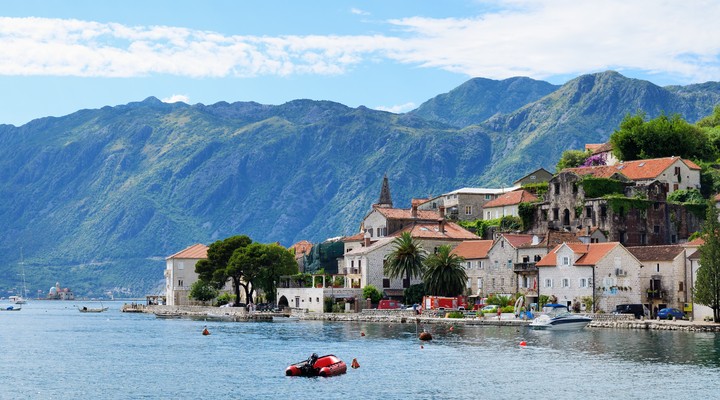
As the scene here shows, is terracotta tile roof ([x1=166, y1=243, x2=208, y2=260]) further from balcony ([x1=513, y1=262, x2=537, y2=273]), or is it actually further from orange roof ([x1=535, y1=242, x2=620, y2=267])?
orange roof ([x1=535, y1=242, x2=620, y2=267])

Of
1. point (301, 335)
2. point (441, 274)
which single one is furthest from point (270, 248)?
point (301, 335)

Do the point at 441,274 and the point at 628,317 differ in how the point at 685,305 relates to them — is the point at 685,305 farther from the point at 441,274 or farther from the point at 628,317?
the point at 441,274

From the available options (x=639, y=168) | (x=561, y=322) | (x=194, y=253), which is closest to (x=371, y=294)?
(x=561, y=322)

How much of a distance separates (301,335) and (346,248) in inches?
2121

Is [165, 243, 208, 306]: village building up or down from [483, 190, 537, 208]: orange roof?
down

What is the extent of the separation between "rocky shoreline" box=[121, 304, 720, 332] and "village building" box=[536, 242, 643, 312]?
13.4ft

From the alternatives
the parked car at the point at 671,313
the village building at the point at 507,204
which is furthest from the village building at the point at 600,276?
the village building at the point at 507,204

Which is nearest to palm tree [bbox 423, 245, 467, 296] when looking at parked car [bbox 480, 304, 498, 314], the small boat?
parked car [bbox 480, 304, 498, 314]

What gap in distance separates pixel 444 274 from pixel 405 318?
296 inches

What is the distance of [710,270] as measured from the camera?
10225 cm

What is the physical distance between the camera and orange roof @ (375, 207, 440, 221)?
157625 mm

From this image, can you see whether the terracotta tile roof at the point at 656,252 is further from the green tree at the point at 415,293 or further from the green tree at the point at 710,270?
the green tree at the point at 415,293

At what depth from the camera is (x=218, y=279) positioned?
16138cm

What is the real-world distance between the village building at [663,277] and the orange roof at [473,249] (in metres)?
22.8
